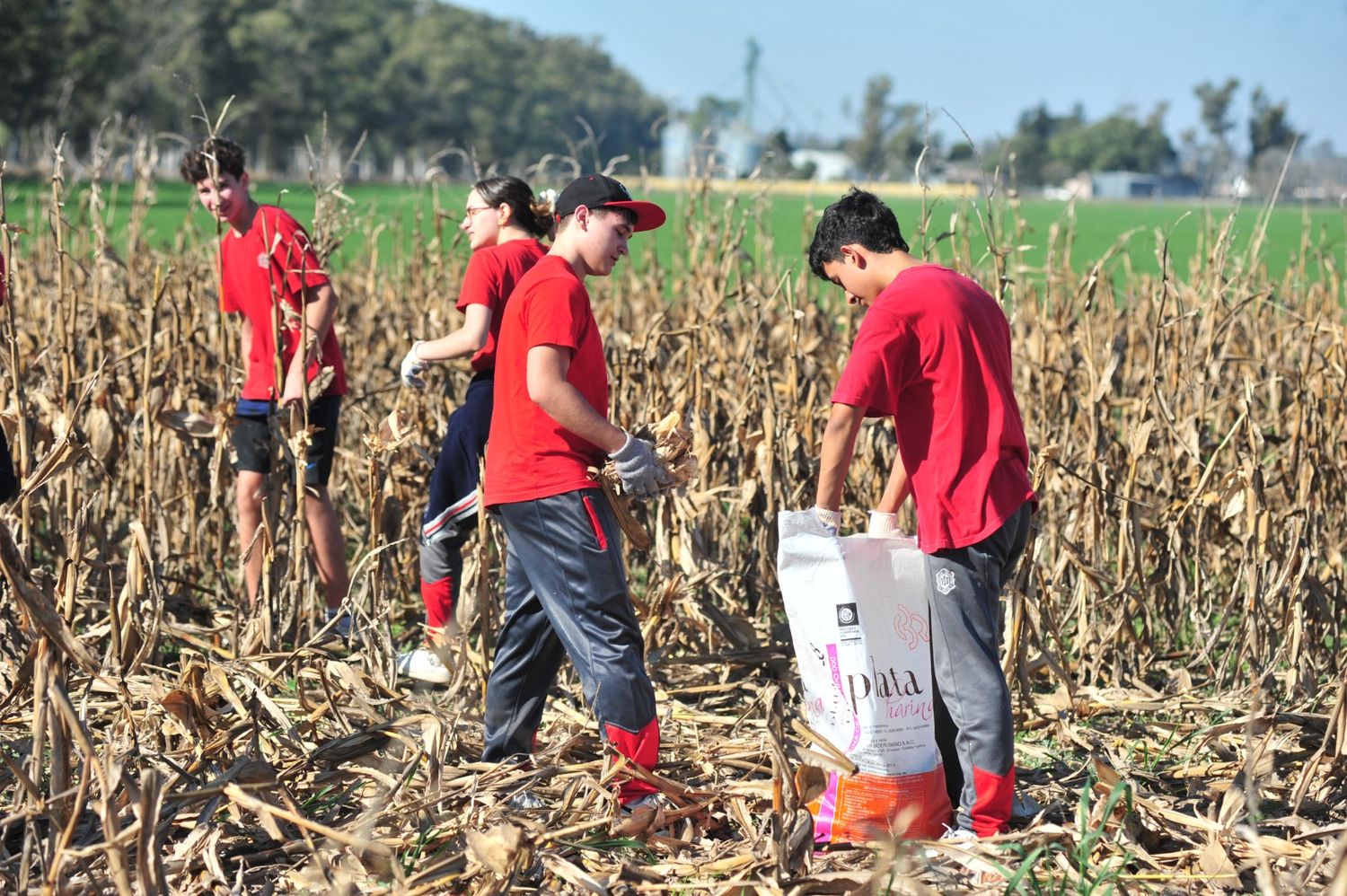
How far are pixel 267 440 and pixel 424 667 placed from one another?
891 mm

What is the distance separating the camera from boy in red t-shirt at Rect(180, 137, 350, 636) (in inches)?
164

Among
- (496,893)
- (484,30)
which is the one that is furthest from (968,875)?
(484,30)

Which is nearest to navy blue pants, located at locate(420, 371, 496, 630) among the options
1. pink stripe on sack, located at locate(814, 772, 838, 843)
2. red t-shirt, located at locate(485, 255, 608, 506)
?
red t-shirt, located at locate(485, 255, 608, 506)

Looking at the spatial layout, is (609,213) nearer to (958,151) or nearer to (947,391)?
(947,391)

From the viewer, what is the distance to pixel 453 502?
4180 mm

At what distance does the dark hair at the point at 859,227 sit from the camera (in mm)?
2953

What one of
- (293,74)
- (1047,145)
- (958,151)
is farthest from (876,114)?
(958,151)

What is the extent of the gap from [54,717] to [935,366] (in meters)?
1.84

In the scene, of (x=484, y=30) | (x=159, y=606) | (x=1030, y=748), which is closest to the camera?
(x=159, y=606)

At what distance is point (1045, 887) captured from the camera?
2805mm

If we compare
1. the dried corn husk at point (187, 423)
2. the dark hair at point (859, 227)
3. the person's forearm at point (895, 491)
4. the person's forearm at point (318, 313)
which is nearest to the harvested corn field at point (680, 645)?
the dried corn husk at point (187, 423)

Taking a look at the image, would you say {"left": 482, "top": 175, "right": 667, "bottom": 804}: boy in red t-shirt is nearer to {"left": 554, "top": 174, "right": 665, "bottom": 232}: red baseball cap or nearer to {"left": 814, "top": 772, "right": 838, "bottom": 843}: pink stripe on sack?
{"left": 554, "top": 174, "right": 665, "bottom": 232}: red baseball cap

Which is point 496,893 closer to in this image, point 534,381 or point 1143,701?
point 534,381

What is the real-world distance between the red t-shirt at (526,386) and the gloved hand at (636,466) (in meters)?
0.09
